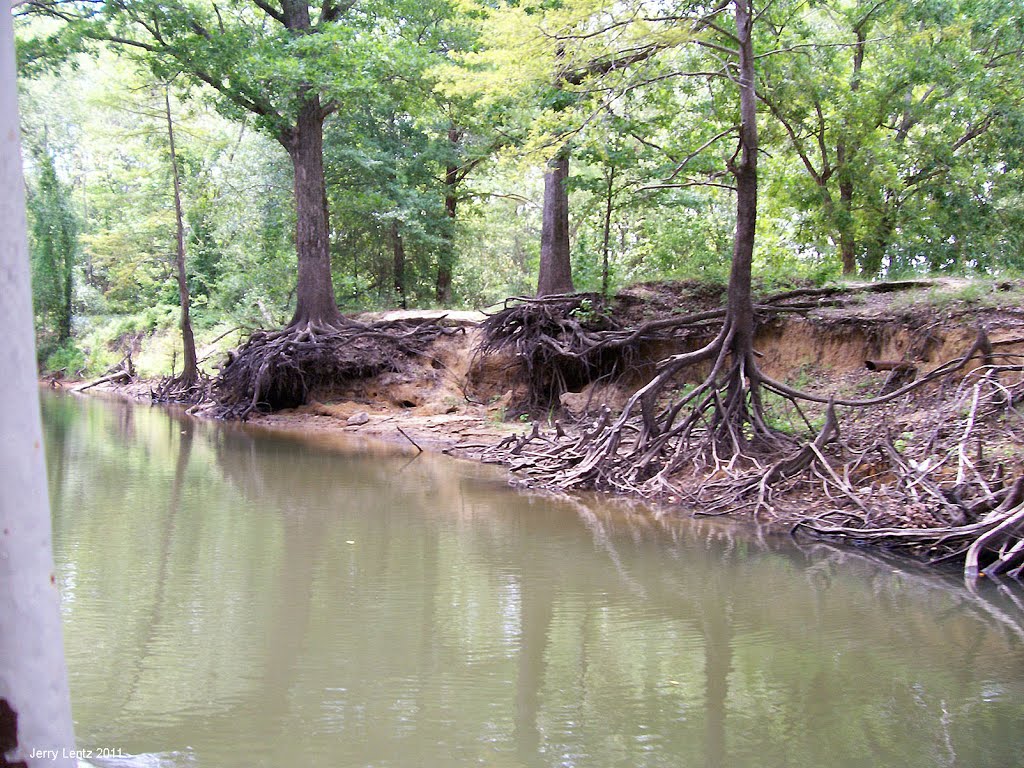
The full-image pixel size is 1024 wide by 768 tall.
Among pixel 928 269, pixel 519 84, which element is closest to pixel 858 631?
pixel 519 84

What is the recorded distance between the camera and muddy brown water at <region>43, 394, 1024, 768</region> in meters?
3.88

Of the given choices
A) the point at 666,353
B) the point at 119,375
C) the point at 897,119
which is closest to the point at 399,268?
the point at 666,353

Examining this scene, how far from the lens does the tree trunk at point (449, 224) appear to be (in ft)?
76.9

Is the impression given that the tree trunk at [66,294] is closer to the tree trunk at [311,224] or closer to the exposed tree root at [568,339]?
the tree trunk at [311,224]

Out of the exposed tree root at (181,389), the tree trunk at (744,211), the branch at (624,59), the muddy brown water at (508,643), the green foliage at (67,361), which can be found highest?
the branch at (624,59)

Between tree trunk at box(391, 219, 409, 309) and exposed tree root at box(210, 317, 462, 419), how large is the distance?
15.4 feet

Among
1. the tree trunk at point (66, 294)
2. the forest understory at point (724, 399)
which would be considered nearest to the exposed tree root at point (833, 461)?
the forest understory at point (724, 399)

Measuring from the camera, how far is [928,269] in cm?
1705

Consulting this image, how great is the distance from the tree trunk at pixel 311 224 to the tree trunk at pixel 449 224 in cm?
415

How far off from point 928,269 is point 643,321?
6082mm

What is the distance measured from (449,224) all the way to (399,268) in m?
2.29

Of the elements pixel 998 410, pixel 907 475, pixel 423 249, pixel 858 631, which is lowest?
pixel 858 631

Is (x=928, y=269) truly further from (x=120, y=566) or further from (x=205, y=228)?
(x=205, y=228)

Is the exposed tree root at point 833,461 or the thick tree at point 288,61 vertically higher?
the thick tree at point 288,61
